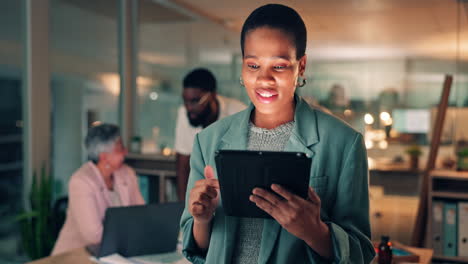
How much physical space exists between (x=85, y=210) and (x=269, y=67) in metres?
2.03

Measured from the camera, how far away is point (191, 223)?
105cm

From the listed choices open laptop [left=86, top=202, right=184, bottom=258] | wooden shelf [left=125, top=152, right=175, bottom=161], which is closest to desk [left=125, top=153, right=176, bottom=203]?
wooden shelf [left=125, top=152, right=175, bottom=161]

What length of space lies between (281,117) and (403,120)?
5112 mm

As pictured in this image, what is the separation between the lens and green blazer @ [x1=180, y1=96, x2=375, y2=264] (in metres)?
0.93

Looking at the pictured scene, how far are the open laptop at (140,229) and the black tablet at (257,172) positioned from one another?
3.90ft

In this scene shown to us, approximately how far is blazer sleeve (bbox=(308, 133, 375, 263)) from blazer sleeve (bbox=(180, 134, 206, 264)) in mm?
262

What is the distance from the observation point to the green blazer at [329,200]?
0.93 meters

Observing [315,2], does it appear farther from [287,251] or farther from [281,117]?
[287,251]

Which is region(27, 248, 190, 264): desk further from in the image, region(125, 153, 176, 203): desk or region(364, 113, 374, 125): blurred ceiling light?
region(125, 153, 176, 203): desk

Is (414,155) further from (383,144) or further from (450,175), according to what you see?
(450,175)

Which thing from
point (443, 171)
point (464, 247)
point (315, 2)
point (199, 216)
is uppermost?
point (315, 2)

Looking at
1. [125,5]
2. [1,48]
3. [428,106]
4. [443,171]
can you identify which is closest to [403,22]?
[428,106]

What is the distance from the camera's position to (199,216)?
0.97m

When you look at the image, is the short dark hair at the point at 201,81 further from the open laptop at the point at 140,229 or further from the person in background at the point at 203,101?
the open laptop at the point at 140,229
